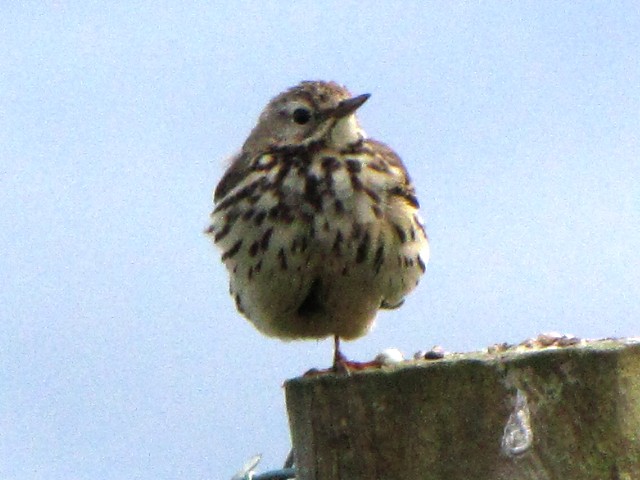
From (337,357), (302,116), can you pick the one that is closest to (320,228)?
(337,357)

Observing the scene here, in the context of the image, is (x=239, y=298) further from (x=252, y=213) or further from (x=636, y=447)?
(x=636, y=447)

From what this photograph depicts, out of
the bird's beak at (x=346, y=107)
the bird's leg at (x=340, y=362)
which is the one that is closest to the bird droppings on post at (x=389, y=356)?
the bird's leg at (x=340, y=362)

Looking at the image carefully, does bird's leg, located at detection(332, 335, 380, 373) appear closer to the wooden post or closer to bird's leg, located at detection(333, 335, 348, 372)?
bird's leg, located at detection(333, 335, 348, 372)

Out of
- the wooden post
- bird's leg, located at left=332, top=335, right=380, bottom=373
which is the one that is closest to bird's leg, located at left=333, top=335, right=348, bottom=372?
bird's leg, located at left=332, top=335, right=380, bottom=373

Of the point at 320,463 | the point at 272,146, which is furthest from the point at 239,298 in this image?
the point at 320,463

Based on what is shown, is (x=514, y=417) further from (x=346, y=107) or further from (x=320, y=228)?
(x=346, y=107)

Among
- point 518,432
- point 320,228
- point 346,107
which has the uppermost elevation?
point 346,107

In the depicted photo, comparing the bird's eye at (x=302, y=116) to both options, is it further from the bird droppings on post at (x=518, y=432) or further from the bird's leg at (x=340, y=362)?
the bird droppings on post at (x=518, y=432)
